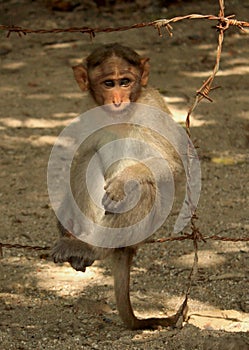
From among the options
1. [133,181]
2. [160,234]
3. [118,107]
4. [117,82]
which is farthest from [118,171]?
[160,234]

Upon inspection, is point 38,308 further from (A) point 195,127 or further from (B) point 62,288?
(A) point 195,127

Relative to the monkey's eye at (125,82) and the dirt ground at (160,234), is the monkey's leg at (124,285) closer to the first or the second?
the dirt ground at (160,234)

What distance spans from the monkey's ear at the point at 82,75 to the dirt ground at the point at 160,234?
100cm

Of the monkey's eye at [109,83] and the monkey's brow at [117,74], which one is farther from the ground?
the monkey's brow at [117,74]

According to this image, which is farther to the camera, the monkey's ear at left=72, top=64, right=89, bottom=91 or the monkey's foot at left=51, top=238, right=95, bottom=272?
the monkey's ear at left=72, top=64, right=89, bottom=91

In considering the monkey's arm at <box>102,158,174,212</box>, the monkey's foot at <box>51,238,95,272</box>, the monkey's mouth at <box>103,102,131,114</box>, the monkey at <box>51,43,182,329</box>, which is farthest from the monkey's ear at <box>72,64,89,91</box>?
the monkey's foot at <box>51,238,95,272</box>

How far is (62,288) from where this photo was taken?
4227 millimetres

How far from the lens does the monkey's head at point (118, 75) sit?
4016 millimetres

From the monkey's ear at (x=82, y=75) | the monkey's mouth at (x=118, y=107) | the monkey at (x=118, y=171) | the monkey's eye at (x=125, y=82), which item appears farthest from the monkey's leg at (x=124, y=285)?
the monkey's ear at (x=82, y=75)

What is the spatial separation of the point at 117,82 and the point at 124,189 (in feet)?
2.15

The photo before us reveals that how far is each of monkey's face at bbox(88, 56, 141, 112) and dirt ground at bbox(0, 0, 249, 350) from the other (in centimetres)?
97

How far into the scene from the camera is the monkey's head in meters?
4.02

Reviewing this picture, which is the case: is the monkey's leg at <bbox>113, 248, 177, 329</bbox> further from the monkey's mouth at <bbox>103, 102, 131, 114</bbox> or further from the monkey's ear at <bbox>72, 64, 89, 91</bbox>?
the monkey's ear at <bbox>72, 64, 89, 91</bbox>

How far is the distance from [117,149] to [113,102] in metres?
0.24
